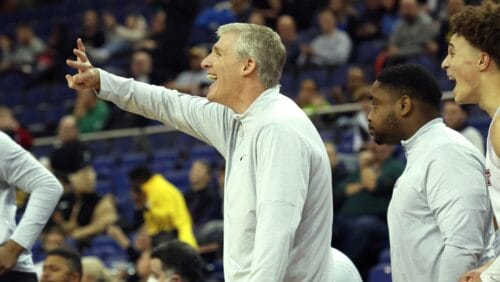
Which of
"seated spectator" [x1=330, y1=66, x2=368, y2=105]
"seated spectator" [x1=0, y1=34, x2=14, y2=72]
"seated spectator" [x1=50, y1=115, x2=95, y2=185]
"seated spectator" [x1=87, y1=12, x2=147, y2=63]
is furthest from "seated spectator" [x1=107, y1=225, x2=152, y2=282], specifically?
"seated spectator" [x1=0, y1=34, x2=14, y2=72]

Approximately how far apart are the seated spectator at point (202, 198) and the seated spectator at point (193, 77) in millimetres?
2553

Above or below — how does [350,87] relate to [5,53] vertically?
below

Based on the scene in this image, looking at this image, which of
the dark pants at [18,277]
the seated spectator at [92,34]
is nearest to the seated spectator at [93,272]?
the dark pants at [18,277]

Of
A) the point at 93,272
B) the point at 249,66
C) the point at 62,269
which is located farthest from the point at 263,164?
the point at 93,272

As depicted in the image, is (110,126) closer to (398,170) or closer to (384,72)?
(398,170)

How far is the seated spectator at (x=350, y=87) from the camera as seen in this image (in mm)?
10961

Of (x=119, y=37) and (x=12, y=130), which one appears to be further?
(x=119, y=37)

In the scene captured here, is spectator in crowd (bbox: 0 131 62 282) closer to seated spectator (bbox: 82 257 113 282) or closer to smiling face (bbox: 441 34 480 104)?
smiling face (bbox: 441 34 480 104)

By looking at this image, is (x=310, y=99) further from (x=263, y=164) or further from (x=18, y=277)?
(x=263, y=164)

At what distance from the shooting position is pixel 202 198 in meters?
10.1

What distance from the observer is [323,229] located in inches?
158

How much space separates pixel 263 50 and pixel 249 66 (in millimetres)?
80

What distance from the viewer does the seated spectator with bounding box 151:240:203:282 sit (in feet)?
18.2

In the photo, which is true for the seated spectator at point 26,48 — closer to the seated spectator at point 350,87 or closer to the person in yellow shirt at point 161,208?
the seated spectator at point 350,87
